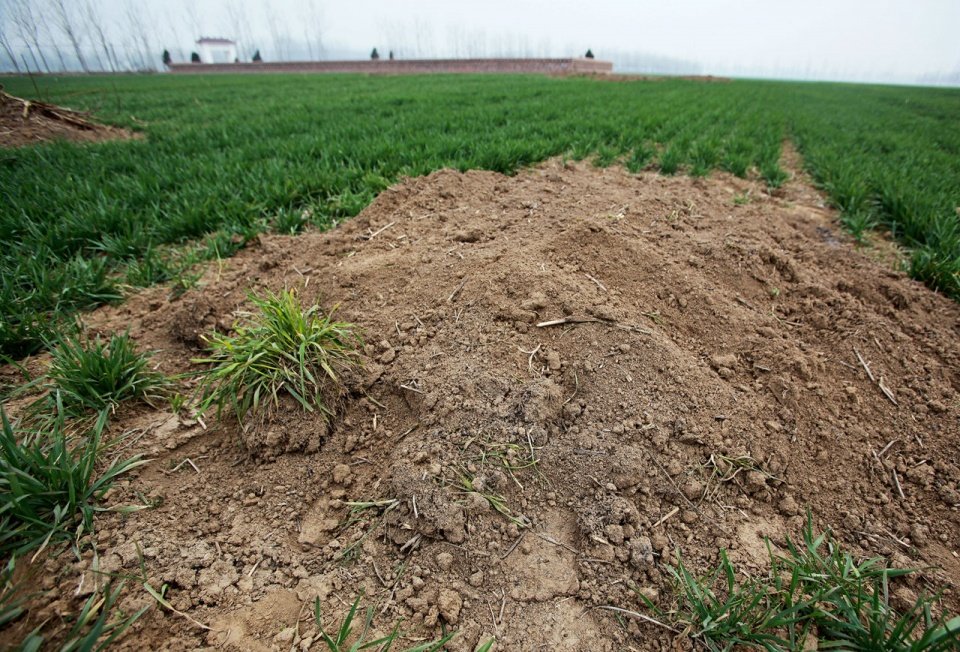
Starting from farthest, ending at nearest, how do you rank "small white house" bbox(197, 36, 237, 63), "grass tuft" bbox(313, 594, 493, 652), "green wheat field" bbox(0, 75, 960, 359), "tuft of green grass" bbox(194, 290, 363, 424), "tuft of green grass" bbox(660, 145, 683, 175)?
"small white house" bbox(197, 36, 237, 63)
"tuft of green grass" bbox(660, 145, 683, 175)
"green wheat field" bbox(0, 75, 960, 359)
"tuft of green grass" bbox(194, 290, 363, 424)
"grass tuft" bbox(313, 594, 493, 652)

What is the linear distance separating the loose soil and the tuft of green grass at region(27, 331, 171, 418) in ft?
0.35

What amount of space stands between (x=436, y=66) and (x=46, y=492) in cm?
4229

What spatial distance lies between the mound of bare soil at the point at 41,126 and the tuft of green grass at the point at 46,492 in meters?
6.75

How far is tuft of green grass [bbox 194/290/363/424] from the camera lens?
169 cm

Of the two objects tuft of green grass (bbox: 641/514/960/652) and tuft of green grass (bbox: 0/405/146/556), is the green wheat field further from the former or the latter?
tuft of green grass (bbox: 641/514/960/652)

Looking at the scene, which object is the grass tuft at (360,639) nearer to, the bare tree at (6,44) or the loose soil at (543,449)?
the loose soil at (543,449)

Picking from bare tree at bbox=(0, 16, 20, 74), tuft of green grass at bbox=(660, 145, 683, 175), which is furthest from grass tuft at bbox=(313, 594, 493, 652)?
bare tree at bbox=(0, 16, 20, 74)

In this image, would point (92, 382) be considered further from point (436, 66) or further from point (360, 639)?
point (436, 66)

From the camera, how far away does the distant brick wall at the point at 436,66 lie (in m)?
33.3

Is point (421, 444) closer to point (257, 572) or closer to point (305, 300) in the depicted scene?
point (257, 572)

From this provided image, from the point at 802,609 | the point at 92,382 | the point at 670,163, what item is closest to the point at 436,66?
the point at 670,163

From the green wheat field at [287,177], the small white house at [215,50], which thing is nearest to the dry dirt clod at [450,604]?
the green wheat field at [287,177]

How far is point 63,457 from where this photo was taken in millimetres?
1384

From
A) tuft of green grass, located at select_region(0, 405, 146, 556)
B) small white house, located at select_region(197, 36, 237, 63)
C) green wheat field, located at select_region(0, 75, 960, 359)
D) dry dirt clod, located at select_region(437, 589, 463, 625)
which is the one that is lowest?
dry dirt clod, located at select_region(437, 589, 463, 625)
